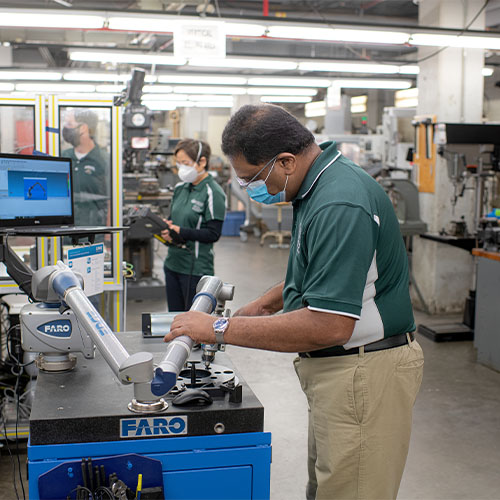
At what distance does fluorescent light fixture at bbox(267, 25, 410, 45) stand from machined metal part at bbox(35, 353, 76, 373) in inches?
157

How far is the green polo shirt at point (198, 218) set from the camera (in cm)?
361

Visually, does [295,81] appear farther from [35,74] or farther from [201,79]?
[35,74]

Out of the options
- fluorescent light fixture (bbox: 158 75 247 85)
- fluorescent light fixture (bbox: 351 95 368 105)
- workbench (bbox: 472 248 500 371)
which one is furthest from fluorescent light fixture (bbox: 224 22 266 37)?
fluorescent light fixture (bbox: 351 95 368 105)

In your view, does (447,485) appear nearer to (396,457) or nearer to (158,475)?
(396,457)

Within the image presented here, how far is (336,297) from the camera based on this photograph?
1.34 meters

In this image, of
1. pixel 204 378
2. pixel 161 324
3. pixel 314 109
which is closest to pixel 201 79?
pixel 314 109

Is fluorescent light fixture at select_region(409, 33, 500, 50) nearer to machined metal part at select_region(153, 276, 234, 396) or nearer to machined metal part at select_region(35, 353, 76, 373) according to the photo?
machined metal part at select_region(153, 276, 234, 396)

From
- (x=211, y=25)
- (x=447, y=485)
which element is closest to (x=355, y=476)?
(x=447, y=485)

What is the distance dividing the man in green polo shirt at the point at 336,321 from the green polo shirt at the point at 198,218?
2.04 metres

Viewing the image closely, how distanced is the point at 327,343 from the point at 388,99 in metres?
14.4

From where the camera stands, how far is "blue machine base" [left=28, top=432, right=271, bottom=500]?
53.2 inches

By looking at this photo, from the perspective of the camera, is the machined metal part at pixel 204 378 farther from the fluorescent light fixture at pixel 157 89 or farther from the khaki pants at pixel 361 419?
the fluorescent light fixture at pixel 157 89

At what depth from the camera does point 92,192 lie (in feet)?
11.9

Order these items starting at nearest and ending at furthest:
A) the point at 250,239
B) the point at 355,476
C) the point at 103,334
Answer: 1. the point at 103,334
2. the point at 355,476
3. the point at 250,239
